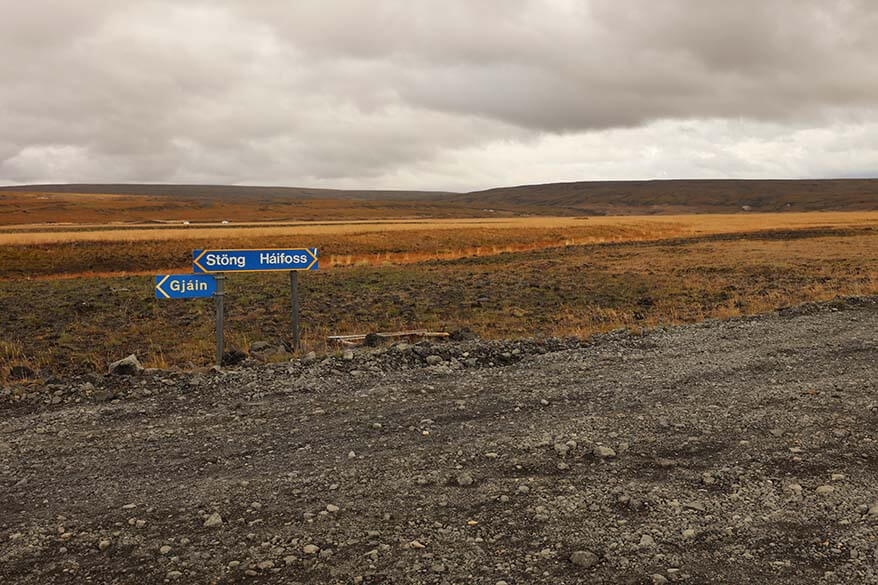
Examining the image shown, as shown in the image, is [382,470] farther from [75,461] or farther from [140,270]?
[140,270]

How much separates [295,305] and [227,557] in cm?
699

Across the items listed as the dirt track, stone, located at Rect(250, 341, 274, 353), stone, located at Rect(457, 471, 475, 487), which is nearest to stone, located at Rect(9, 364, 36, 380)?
the dirt track

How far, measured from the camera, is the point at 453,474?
18.8 ft

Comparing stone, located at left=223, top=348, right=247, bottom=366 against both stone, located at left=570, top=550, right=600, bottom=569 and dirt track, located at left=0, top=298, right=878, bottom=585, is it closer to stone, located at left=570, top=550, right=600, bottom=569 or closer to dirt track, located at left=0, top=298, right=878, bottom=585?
dirt track, located at left=0, top=298, right=878, bottom=585

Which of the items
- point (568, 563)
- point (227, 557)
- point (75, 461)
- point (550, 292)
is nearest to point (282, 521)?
point (227, 557)

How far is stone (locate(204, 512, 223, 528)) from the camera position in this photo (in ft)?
16.2

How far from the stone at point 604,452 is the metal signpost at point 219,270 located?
5907 millimetres

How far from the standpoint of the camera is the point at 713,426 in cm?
668

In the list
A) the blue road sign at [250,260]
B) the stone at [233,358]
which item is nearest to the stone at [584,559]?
the blue road sign at [250,260]

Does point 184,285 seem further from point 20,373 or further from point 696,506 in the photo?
point 696,506

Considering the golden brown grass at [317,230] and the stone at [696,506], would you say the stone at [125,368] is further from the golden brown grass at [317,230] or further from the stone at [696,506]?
the golden brown grass at [317,230]

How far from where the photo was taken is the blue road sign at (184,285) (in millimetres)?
9508

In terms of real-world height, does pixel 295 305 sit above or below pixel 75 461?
above

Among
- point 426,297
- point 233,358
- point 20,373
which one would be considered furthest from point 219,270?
point 426,297
